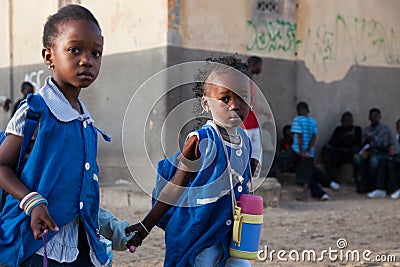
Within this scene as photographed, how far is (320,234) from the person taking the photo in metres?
5.66

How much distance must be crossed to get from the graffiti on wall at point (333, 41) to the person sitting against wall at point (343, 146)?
0.94 m

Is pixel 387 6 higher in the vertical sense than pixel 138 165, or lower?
higher

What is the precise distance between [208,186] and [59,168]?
29.7 inches

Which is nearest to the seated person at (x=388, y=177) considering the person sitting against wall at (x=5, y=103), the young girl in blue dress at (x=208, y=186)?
the person sitting against wall at (x=5, y=103)

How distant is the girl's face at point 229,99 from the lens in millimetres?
2609

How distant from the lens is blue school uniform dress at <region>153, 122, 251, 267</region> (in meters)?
2.60

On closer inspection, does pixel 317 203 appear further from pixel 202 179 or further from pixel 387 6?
pixel 202 179

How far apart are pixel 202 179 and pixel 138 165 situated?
317mm

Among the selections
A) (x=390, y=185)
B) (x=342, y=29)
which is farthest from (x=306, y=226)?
(x=342, y=29)

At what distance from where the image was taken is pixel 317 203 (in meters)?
7.84

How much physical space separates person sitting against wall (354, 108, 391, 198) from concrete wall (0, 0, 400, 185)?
2.11ft

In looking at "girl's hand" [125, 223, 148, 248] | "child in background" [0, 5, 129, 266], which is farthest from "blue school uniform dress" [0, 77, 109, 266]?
"girl's hand" [125, 223, 148, 248]

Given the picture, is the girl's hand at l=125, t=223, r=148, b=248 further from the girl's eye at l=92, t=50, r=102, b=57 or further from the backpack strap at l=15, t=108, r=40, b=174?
the girl's eye at l=92, t=50, r=102, b=57
